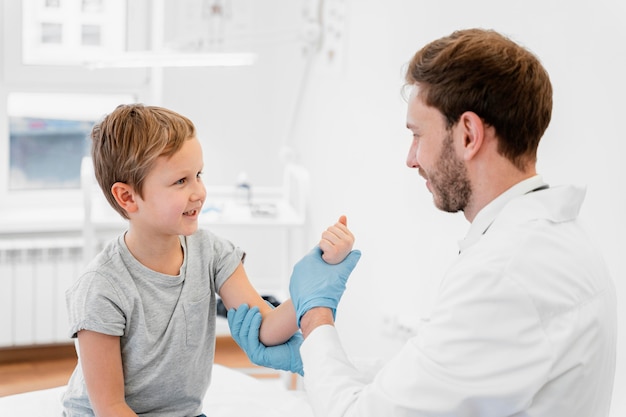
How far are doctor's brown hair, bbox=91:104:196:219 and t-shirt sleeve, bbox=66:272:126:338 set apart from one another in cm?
18

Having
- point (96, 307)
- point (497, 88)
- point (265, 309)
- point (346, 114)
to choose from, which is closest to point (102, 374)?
point (96, 307)

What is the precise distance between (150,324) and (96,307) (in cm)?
11

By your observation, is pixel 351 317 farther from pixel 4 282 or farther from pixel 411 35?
pixel 4 282

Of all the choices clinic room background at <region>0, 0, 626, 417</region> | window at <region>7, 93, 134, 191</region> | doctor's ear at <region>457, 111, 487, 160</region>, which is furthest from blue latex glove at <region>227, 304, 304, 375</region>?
window at <region>7, 93, 134, 191</region>

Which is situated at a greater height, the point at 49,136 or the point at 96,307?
the point at 96,307

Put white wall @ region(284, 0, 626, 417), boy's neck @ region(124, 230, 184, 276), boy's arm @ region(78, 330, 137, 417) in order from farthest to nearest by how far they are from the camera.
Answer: white wall @ region(284, 0, 626, 417) < boy's neck @ region(124, 230, 184, 276) < boy's arm @ region(78, 330, 137, 417)

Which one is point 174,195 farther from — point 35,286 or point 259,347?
point 35,286

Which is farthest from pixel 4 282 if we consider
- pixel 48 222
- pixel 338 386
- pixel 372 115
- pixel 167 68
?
pixel 338 386

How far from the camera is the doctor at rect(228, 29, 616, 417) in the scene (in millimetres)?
1151

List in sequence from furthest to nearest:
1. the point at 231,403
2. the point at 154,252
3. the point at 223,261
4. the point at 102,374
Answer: the point at 231,403 → the point at 223,261 → the point at 154,252 → the point at 102,374

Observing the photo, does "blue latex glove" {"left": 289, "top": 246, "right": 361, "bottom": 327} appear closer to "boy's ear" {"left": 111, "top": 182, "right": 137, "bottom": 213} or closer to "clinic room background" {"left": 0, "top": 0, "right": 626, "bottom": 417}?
"boy's ear" {"left": 111, "top": 182, "right": 137, "bottom": 213}

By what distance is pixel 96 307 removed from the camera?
4.83 ft

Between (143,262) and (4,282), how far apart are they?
6.59 ft

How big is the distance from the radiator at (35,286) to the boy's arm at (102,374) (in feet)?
6.59
